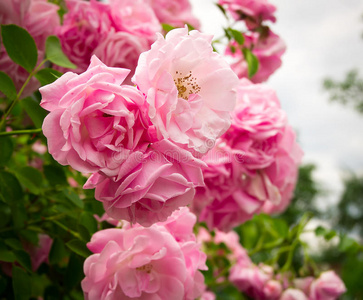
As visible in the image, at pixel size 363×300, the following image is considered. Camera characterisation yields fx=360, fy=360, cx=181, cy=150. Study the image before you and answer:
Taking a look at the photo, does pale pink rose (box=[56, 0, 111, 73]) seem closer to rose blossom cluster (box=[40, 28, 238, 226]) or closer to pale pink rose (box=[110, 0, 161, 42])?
pale pink rose (box=[110, 0, 161, 42])

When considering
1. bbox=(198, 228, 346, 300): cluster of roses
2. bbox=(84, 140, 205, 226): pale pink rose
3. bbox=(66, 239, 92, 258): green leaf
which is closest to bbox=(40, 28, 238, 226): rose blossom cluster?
bbox=(84, 140, 205, 226): pale pink rose

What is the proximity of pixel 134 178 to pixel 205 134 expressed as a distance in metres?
0.06

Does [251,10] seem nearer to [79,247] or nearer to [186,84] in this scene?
[186,84]

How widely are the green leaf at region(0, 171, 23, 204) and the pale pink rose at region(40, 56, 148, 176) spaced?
0.16 m

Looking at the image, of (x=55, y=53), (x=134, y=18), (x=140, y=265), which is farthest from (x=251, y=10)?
(x=140, y=265)

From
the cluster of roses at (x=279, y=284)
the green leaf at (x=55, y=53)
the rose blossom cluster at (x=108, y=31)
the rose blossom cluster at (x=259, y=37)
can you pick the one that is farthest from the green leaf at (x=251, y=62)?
the cluster of roses at (x=279, y=284)

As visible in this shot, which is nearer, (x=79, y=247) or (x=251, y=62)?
(x=79, y=247)

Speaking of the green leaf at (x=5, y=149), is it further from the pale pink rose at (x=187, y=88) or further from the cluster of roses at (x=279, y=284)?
the cluster of roses at (x=279, y=284)

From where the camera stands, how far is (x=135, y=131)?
0.25m

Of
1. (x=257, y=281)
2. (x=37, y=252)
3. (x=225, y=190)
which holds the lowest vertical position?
(x=257, y=281)

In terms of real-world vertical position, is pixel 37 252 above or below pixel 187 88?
below

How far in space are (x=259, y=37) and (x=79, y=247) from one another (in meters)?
0.39

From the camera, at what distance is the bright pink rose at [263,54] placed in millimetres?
526

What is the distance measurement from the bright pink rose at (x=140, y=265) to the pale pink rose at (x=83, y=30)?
24 centimetres
